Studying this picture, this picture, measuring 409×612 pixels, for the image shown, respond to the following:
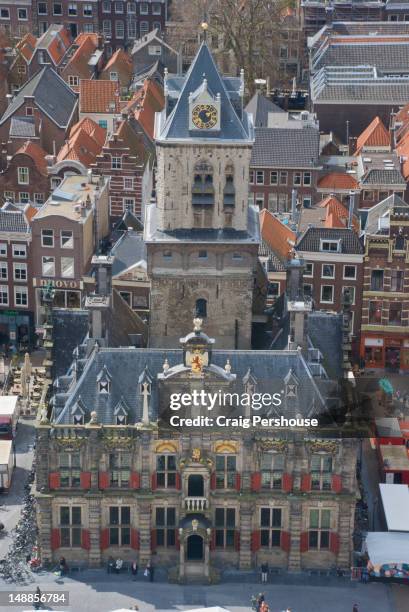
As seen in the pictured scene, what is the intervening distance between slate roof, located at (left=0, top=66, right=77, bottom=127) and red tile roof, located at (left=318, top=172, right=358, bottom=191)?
3339cm

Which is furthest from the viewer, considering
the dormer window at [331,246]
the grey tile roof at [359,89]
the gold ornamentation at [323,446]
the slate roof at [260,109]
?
the grey tile roof at [359,89]

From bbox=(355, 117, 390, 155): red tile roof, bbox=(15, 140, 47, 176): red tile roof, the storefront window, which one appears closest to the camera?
the storefront window

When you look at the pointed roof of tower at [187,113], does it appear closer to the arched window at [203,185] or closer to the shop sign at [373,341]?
the arched window at [203,185]

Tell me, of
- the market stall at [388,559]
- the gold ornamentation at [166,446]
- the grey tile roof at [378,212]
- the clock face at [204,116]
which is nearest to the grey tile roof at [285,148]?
the grey tile roof at [378,212]

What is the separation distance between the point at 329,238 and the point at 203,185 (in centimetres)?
2995

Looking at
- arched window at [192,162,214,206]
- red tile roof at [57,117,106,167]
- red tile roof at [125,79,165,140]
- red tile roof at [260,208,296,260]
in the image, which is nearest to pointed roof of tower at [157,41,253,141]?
arched window at [192,162,214,206]

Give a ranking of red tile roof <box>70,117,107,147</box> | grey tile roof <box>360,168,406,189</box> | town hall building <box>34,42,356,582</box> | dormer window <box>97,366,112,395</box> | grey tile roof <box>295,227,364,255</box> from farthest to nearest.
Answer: red tile roof <box>70,117,107,147</box>
grey tile roof <box>360,168,406,189</box>
grey tile roof <box>295,227,364,255</box>
dormer window <box>97,366,112,395</box>
town hall building <box>34,42,356,582</box>

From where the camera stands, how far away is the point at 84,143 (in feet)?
523

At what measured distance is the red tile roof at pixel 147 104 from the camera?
166 meters

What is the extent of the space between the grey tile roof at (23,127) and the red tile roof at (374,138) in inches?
1563

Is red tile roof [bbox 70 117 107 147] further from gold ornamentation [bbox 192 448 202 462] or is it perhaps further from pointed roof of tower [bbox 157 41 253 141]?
gold ornamentation [bbox 192 448 202 462]

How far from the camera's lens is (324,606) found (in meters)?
98.8

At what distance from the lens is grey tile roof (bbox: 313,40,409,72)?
191 m

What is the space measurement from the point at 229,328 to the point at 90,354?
1218 cm
